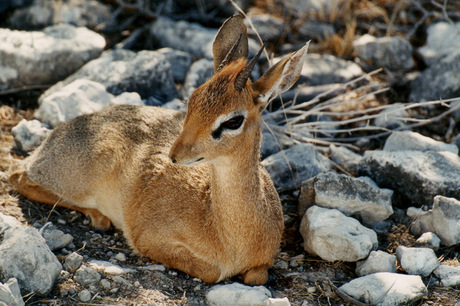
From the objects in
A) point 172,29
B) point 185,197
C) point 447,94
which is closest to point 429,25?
point 447,94

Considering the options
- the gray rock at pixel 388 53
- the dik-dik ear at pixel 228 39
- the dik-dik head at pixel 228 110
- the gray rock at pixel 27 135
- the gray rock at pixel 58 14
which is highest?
the dik-dik ear at pixel 228 39

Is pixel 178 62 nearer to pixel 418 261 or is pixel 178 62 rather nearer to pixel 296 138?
pixel 296 138

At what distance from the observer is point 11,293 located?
391 cm

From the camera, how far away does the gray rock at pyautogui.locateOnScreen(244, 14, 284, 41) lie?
361 inches

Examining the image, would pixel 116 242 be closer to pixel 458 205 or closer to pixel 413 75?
pixel 458 205

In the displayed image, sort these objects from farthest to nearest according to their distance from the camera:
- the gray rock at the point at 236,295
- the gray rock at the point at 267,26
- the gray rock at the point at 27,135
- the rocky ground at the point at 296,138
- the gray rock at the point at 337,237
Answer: the gray rock at the point at 267,26, the gray rock at the point at 27,135, the gray rock at the point at 337,237, the rocky ground at the point at 296,138, the gray rock at the point at 236,295

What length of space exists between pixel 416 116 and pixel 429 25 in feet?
7.54

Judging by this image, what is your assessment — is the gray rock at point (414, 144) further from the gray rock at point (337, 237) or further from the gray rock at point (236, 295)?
the gray rock at point (236, 295)

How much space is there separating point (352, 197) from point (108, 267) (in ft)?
8.35

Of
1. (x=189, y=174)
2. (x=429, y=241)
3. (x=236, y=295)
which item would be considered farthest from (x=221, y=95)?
(x=429, y=241)

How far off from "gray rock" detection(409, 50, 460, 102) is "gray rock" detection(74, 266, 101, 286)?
5495 mm

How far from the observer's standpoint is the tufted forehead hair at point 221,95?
13.7 feet

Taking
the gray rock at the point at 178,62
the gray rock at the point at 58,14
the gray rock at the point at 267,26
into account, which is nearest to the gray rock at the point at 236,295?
the gray rock at the point at 178,62

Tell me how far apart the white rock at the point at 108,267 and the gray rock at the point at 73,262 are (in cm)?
15
